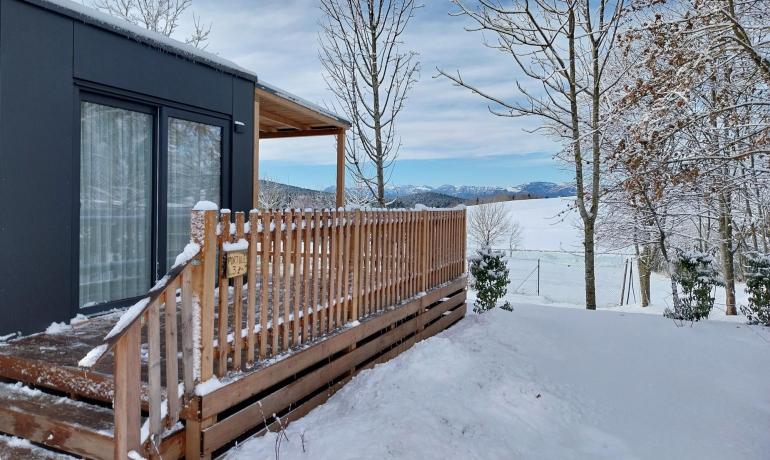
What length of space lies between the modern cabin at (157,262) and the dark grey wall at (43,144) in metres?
0.01

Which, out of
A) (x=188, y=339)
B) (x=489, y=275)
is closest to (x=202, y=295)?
(x=188, y=339)

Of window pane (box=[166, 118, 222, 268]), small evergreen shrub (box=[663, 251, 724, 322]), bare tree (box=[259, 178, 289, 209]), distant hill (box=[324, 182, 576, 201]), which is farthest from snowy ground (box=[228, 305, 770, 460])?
bare tree (box=[259, 178, 289, 209])

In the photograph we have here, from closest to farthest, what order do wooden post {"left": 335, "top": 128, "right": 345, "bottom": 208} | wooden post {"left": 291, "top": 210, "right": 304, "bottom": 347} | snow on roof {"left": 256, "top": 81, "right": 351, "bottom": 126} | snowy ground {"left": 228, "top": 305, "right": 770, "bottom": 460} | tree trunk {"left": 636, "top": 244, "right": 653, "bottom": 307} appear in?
1. snowy ground {"left": 228, "top": 305, "right": 770, "bottom": 460}
2. wooden post {"left": 291, "top": 210, "right": 304, "bottom": 347}
3. snow on roof {"left": 256, "top": 81, "right": 351, "bottom": 126}
4. wooden post {"left": 335, "top": 128, "right": 345, "bottom": 208}
5. tree trunk {"left": 636, "top": 244, "right": 653, "bottom": 307}

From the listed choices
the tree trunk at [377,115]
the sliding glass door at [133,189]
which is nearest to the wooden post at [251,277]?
the sliding glass door at [133,189]

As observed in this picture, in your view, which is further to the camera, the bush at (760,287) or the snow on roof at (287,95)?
the bush at (760,287)

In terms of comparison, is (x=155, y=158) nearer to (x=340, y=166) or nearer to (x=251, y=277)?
(x=251, y=277)

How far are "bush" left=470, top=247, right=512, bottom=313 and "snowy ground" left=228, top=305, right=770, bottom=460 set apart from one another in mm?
1279

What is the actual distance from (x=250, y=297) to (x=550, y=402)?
2.47 metres

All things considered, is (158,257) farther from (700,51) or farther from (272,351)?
(700,51)

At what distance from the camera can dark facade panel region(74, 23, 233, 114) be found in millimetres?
3891

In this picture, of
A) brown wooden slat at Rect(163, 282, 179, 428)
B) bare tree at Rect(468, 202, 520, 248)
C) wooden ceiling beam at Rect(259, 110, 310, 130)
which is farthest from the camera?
bare tree at Rect(468, 202, 520, 248)

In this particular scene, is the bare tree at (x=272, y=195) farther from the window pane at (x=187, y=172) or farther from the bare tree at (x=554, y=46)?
the window pane at (x=187, y=172)

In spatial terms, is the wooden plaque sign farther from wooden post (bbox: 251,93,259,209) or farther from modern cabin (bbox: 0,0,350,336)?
wooden post (bbox: 251,93,259,209)

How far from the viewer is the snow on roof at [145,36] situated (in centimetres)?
→ 368
